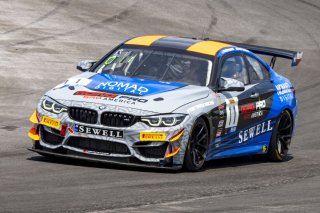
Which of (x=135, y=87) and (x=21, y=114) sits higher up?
(x=135, y=87)

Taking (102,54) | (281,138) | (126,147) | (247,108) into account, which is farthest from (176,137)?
(102,54)

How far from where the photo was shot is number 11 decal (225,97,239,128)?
12.2 metres

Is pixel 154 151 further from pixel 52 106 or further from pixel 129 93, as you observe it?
pixel 52 106

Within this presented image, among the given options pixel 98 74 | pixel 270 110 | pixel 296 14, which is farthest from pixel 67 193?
pixel 296 14

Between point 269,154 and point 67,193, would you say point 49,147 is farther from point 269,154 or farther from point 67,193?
point 269,154

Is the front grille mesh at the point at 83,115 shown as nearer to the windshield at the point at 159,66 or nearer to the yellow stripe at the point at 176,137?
the yellow stripe at the point at 176,137

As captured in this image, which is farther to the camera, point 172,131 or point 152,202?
point 172,131

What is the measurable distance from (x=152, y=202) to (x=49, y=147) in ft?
8.52

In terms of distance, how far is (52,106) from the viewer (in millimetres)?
11453

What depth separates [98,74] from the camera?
40.7ft

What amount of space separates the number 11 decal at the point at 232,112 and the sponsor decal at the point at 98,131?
65.5 inches

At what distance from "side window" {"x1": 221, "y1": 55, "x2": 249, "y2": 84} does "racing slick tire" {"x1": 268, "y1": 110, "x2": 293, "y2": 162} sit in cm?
92

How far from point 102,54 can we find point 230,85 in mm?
9572

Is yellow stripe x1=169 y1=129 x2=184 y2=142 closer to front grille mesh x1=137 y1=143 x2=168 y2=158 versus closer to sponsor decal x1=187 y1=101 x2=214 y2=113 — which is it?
front grille mesh x1=137 y1=143 x2=168 y2=158
